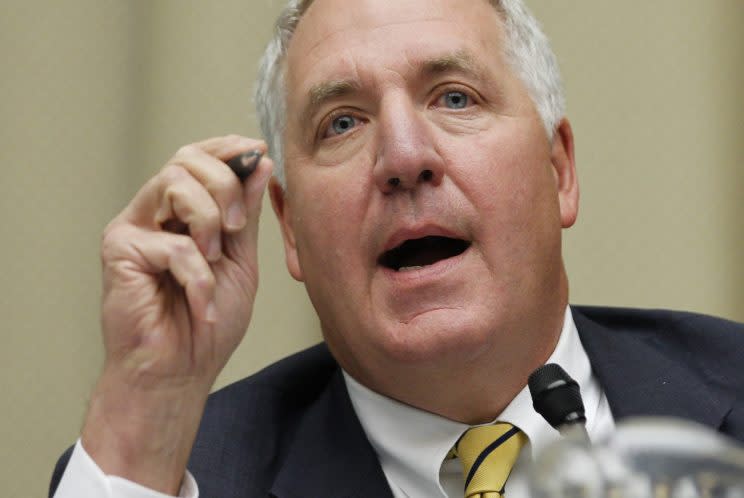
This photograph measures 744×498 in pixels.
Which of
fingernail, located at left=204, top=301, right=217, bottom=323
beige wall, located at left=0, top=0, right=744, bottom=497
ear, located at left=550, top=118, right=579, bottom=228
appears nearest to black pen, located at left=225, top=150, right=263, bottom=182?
fingernail, located at left=204, top=301, right=217, bottom=323

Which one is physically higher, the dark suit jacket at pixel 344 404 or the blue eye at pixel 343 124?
the blue eye at pixel 343 124

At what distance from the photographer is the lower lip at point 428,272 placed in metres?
1.45

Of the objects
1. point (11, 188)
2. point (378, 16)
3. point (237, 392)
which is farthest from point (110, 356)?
point (11, 188)

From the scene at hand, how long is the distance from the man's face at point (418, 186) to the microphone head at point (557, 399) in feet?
1.37

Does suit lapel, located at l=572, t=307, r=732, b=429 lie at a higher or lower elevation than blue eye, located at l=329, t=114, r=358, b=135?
lower

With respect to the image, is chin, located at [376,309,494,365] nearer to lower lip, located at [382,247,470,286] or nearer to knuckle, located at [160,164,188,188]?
lower lip, located at [382,247,470,286]

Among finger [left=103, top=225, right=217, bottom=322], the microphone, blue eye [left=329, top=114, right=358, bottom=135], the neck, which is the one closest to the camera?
the microphone

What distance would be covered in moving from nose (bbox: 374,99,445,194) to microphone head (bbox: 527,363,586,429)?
47 centimetres

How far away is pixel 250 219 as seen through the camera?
1.27m

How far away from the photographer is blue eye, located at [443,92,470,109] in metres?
1.61

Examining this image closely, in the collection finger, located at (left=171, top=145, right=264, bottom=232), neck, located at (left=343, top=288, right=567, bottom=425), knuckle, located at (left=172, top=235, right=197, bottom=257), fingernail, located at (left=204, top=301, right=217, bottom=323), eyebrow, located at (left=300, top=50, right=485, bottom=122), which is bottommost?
neck, located at (left=343, top=288, right=567, bottom=425)

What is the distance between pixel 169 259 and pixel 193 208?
68mm

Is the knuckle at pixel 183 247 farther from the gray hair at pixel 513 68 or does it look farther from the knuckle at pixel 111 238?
the gray hair at pixel 513 68

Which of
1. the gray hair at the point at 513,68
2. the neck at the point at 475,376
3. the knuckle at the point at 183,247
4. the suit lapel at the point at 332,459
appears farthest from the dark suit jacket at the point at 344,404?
the knuckle at the point at 183,247
